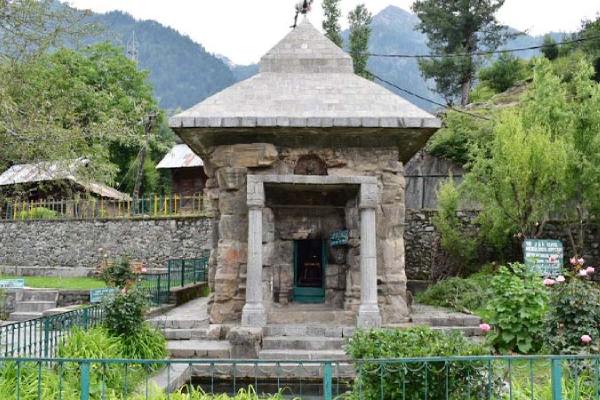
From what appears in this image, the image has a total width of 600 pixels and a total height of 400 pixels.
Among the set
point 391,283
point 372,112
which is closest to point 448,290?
point 391,283

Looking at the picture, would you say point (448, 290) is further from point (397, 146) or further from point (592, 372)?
point (592, 372)

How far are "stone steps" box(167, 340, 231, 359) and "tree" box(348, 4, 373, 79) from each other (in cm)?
2188

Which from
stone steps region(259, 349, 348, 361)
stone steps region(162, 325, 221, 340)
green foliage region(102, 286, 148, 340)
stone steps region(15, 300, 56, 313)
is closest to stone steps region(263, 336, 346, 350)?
stone steps region(259, 349, 348, 361)

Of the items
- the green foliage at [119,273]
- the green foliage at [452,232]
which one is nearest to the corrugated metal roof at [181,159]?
the green foliage at [452,232]

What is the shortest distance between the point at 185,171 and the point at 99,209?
17.2 feet

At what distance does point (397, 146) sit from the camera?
36.7 ft

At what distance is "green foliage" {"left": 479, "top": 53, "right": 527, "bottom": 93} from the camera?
1307 inches

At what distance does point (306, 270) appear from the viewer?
41.0 ft

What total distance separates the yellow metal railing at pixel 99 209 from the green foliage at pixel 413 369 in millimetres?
17670

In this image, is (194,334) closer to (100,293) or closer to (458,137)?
(100,293)

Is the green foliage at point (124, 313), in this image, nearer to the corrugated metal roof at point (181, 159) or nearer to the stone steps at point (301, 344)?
the stone steps at point (301, 344)

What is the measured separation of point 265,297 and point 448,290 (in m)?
5.19

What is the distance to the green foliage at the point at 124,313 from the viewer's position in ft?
29.0

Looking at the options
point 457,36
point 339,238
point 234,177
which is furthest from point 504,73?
point 234,177
